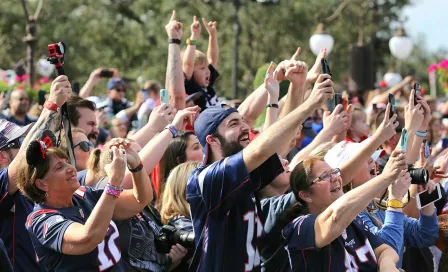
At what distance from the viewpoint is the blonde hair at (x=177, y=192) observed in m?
6.00

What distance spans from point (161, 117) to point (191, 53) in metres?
1.67

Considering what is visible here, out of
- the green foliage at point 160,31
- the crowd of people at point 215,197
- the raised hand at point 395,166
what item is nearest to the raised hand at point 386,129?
the crowd of people at point 215,197

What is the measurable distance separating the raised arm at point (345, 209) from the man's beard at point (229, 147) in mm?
688

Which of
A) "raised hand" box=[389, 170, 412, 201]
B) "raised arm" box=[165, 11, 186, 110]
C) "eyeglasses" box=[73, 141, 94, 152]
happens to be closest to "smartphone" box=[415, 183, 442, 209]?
"raised hand" box=[389, 170, 412, 201]

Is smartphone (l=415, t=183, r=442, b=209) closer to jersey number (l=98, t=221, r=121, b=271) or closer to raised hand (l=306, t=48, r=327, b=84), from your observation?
raised hand (l=306, t=48, r=327, b=84)

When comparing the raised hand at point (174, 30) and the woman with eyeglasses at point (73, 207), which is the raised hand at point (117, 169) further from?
the raised hand at point (174, 30)

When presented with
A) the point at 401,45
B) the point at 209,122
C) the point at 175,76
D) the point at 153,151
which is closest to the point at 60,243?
the point at 209,122

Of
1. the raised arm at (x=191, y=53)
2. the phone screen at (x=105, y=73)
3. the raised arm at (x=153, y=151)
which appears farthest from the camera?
the phone screen at (x=105, y=73)

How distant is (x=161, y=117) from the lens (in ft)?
21.5

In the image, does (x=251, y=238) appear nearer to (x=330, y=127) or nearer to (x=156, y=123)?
(x=156, y=123)

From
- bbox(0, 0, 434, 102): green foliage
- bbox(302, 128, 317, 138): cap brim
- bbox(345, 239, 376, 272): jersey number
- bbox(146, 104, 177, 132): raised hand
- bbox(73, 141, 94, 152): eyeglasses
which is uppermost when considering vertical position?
bbox(146, 104, 177, 132): raised hand

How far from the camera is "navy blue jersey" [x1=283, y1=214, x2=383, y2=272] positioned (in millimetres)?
5121

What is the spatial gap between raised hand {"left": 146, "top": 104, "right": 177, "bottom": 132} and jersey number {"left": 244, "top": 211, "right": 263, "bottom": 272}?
151 cm

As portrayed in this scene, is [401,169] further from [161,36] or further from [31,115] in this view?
[161,36]
